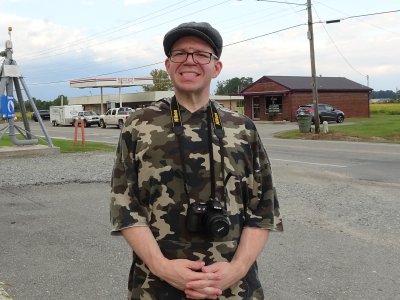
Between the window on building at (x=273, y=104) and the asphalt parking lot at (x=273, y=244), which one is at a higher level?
the window on building at (x=273, y=104)

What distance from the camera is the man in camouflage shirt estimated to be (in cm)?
201

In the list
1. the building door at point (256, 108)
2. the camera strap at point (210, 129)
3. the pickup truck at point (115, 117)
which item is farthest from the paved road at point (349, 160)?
the building door at point (256, 108)

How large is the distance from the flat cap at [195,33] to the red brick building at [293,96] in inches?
1598

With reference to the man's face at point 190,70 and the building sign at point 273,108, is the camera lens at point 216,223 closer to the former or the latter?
the man's face at point 190,70

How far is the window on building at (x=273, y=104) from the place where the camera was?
43.4 meters

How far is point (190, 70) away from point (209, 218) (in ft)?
2.07

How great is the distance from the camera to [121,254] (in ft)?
16.5

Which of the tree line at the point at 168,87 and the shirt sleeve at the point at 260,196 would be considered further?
the tree line at the point at 168,87

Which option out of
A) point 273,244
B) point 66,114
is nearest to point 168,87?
point 66,114

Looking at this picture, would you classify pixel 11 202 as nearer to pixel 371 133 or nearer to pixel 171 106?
pixel 171 106

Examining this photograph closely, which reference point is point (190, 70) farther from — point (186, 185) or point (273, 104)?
point (273, 104)

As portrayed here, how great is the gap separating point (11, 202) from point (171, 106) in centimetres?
654

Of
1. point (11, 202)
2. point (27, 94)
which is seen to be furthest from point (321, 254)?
point (27, 94)

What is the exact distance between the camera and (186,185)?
2020mm
